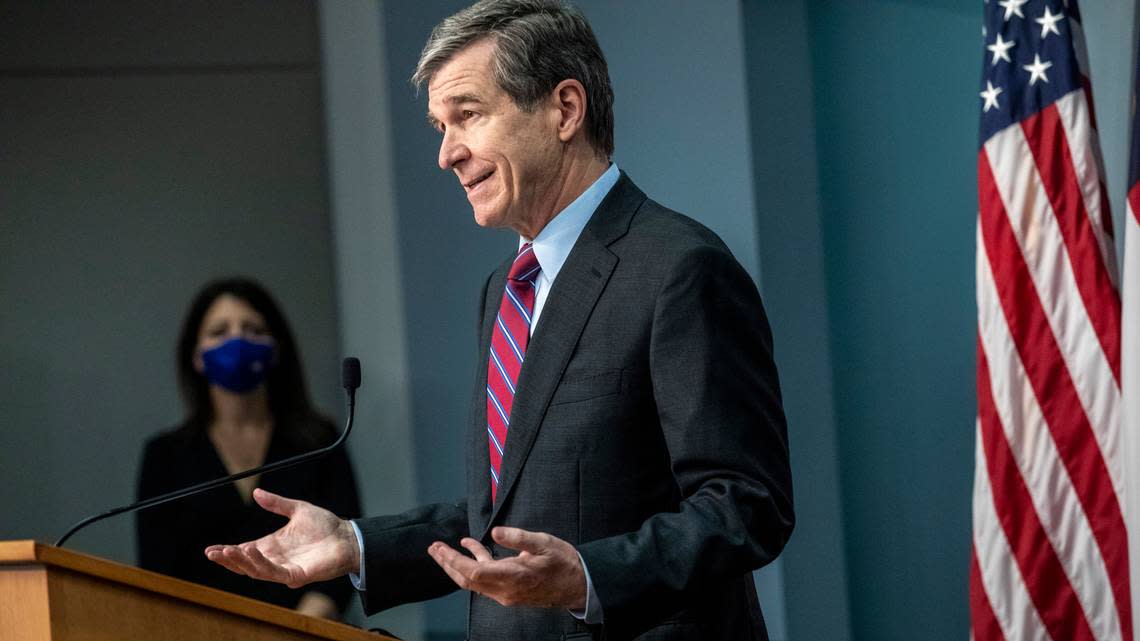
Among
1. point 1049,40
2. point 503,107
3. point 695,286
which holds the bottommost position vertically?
point 695,286

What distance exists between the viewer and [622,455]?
1671 millimetres

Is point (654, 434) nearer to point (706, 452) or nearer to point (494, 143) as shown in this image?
point (706, 452)

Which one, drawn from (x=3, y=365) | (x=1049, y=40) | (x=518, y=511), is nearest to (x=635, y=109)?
(x=1049, y=40)

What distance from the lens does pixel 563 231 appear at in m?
1.85

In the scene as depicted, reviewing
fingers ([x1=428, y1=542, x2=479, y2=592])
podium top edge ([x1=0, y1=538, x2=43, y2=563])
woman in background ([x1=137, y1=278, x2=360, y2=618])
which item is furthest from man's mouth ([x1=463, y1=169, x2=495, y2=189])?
woman in background ([x1=137, y1=278, x2=360, y2=618])

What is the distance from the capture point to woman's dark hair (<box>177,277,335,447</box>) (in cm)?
376

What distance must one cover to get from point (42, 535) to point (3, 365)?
2.04ft

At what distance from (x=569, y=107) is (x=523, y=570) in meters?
0.75

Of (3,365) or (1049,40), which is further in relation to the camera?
(3,365)

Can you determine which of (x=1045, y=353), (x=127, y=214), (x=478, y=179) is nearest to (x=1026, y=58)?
(x=1045, y=353)

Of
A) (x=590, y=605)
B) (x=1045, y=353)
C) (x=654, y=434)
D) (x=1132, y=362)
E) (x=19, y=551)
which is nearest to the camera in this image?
Result: (x=19, y=551)

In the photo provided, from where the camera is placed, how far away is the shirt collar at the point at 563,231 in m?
1.84

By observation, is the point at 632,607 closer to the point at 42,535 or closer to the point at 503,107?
the point at 503,107

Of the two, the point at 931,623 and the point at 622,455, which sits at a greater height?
the point at 622,455
